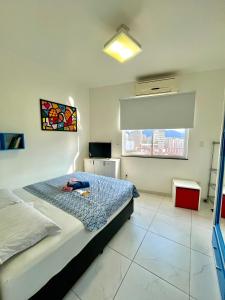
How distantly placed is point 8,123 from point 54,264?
2.06 metres

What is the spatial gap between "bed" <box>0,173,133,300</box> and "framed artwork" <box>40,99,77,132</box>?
1631 mm

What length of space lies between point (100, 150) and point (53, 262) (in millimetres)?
2855

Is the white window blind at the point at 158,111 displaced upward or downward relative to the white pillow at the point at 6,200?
upward

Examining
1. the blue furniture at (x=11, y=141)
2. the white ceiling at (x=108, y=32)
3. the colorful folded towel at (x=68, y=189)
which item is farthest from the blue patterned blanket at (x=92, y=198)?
the white ceiling at (x=108, y=32)

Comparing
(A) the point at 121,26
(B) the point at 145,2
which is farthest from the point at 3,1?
(B) the point at 145,2

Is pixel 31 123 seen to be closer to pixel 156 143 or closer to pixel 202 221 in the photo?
pixel 156 143

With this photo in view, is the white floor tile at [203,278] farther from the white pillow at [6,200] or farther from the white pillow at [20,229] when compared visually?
the white pillow at [6,200]

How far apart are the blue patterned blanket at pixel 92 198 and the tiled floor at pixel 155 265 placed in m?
0.47

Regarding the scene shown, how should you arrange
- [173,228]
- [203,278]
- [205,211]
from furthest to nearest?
1. [205,211]
2. [173,228]
3. [203,278]

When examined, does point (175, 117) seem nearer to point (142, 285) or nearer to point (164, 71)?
point (164, 71)

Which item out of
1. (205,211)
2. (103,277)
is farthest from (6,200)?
(205,211)

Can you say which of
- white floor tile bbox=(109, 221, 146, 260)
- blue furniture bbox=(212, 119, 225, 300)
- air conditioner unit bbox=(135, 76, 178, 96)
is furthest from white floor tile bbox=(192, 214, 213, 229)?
air conditioner unit bbox=(135, 76, 178, 96)

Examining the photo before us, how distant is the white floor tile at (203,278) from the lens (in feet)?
4.41

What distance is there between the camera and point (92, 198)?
1.91 metres
